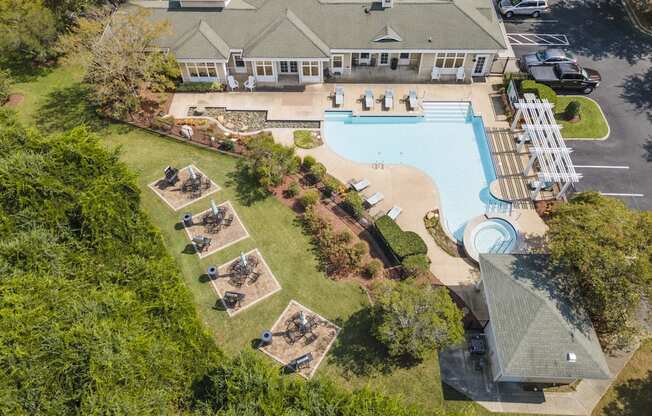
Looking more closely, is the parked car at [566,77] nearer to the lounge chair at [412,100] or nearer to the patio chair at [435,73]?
the patio chair at [435,73]

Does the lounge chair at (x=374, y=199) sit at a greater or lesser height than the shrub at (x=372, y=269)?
greater

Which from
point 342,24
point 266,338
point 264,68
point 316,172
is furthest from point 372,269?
point 342,24

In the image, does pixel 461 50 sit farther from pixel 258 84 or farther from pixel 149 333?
pixel 149 333

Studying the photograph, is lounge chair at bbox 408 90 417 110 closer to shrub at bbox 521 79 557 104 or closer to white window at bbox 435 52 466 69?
white window at bbox 435 52 466 69

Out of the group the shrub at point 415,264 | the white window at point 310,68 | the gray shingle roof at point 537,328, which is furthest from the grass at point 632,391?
the white window at point 310,68

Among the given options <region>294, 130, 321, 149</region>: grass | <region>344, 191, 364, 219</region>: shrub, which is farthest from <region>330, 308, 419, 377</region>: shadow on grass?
<region>294, 130, 321, 149</region>: grass

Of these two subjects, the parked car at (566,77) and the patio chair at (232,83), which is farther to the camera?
the patio chair at (232,83)

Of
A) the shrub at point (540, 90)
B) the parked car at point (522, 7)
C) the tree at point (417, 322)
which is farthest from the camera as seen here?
the parked car at point (522, 7)
